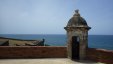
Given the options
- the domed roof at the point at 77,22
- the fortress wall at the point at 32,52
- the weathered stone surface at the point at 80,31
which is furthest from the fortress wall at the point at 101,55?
the fortress wall at the point at 32,52

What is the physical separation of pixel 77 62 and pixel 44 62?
2080mm

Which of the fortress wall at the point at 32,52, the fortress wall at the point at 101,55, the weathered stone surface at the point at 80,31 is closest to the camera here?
the fortress wall at the point at 101,55

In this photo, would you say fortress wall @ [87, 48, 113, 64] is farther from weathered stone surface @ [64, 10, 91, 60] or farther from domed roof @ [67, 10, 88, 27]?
domed roof @ [67, 10, 88, 27]

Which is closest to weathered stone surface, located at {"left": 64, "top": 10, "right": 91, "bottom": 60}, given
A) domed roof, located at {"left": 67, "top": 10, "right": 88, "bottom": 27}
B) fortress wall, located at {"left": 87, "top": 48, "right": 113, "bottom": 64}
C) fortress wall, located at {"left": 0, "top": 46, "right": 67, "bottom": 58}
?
domed roof, located at {"left": 67, "top": 10, "right": 88, "bottom": 27}

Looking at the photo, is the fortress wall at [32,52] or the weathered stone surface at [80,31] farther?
the fortress wall at [32,52]

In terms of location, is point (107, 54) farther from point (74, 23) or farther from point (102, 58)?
point (74, 23)

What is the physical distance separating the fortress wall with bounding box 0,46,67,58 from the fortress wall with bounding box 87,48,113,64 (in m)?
1.96

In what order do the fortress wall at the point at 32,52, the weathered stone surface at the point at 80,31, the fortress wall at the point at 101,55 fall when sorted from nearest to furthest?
the fortress wall at the point at 101,55, the weathered stone surface at the point at 80,31, the fortress wall at the point at 32,52

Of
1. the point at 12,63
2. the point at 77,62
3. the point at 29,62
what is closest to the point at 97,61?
the point at 77,62

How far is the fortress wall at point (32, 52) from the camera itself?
12391 mm

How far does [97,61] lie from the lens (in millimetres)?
11250

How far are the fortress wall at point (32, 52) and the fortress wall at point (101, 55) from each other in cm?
196

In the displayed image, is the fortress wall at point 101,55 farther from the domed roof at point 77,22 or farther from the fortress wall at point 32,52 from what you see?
A: the fortress wall at point 32,52

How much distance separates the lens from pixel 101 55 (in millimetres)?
11023
